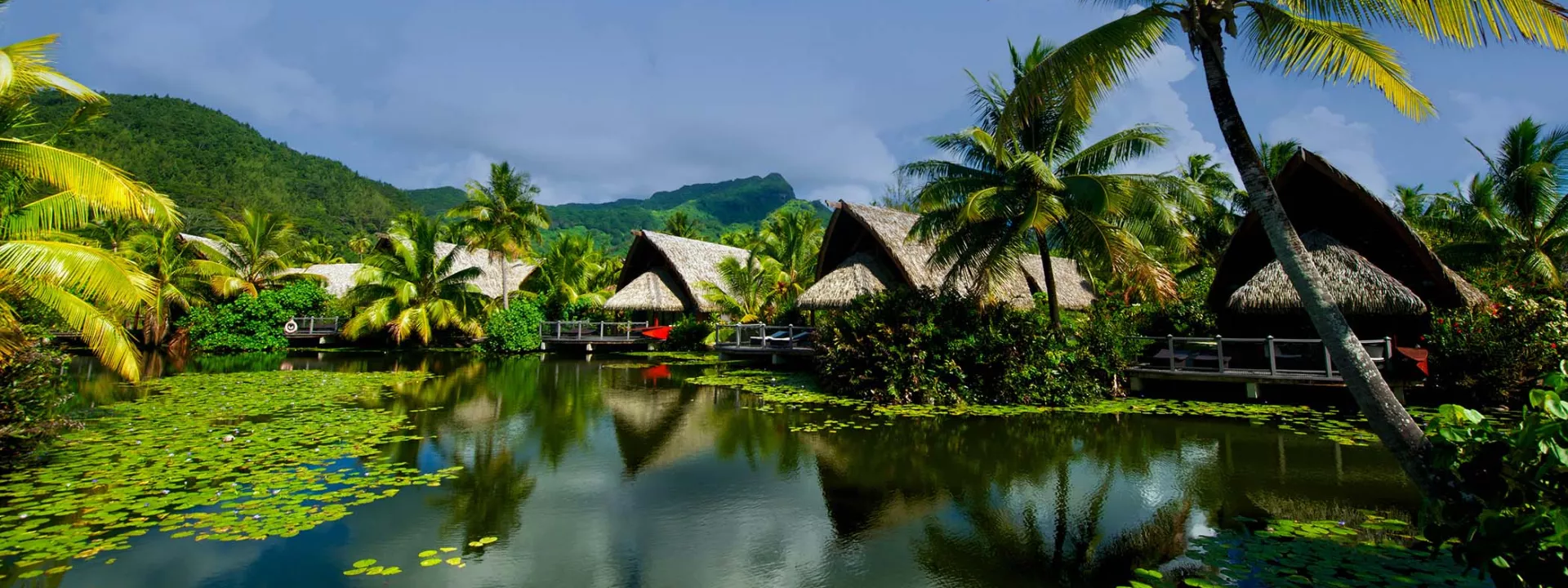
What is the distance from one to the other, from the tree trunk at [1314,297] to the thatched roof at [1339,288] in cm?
778

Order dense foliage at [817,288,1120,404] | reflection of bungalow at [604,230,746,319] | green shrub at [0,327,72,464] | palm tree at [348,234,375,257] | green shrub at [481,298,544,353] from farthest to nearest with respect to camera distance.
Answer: palm tree at [348,234,375,257] → reflection of bungalow at [604,230,746,319] → green shrub at [481,298,544,353] → dense foliage at [817,288,1120,404] → green shrub at [0,327,72,464]

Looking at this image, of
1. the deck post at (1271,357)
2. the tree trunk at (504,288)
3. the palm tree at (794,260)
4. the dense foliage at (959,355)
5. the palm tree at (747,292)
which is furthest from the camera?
the tree trunk at (504,288)

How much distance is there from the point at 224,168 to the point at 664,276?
64.9 m

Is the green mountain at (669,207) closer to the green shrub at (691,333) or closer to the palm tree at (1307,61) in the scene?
the green shrub at (691,333)

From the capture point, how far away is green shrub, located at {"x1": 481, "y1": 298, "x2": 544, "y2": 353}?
76.4 ft

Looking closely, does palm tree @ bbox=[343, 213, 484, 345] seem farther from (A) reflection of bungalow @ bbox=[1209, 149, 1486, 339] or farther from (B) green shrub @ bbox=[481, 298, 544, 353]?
(A) reflection of bungalow @ bbox=[1209, 149, 1486, 339]

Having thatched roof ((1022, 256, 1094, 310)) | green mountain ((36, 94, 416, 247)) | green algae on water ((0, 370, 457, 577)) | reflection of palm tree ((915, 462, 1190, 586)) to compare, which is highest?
green mountain ((36, 94, 416, 247))

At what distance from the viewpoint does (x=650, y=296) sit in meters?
24.7

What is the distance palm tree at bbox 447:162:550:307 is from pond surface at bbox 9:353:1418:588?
16.5m

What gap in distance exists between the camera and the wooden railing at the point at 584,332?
24.8 m

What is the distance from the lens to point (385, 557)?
448 cm

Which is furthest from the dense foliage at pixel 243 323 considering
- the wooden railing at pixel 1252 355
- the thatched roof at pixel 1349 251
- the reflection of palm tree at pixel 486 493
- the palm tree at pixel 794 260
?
the thatched roof at pixel 1349 251

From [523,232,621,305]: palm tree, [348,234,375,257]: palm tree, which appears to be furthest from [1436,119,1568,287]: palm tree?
[348,234,375,257]: palm tree

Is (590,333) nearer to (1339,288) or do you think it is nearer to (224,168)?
(1339,288)
